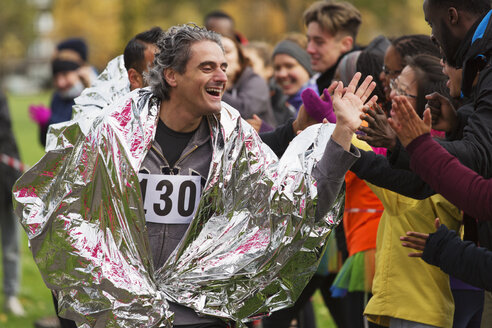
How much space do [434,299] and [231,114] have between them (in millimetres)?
1350

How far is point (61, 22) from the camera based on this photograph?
6112 cm

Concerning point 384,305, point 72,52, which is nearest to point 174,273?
point 384,305

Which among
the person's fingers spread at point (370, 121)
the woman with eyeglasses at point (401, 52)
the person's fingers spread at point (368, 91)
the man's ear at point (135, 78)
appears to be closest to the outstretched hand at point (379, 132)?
the person's fingers spread at point (370, 121)

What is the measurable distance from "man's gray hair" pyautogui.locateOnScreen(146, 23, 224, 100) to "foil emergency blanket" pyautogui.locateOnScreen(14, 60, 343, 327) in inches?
4.0

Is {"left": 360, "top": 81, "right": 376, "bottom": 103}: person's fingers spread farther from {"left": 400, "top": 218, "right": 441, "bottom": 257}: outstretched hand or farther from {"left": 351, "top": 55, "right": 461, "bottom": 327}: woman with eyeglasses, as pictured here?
{"left": 400, "top": 218, "right": 441, "bottom": 257}: outstretched hand

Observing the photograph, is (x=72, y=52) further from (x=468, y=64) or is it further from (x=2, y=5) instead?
(x=2, y=5)

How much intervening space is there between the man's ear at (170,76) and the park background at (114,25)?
8.73ft

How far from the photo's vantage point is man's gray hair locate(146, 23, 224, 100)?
3719 millimetres

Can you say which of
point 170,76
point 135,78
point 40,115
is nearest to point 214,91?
point 170,76

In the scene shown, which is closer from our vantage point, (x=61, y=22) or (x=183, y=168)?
(x=183, y=168)

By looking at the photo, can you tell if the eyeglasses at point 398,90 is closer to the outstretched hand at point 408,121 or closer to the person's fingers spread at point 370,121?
the person's fingers spread at point 370,121

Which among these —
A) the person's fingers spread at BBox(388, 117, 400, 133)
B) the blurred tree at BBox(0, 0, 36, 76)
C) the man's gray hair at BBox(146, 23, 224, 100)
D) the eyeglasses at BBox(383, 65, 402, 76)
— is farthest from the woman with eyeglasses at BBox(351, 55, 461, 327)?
the blurred tree at BBox(0, 0, 36, 76)

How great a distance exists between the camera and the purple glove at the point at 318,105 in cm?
400

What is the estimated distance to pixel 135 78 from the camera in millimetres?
4738
